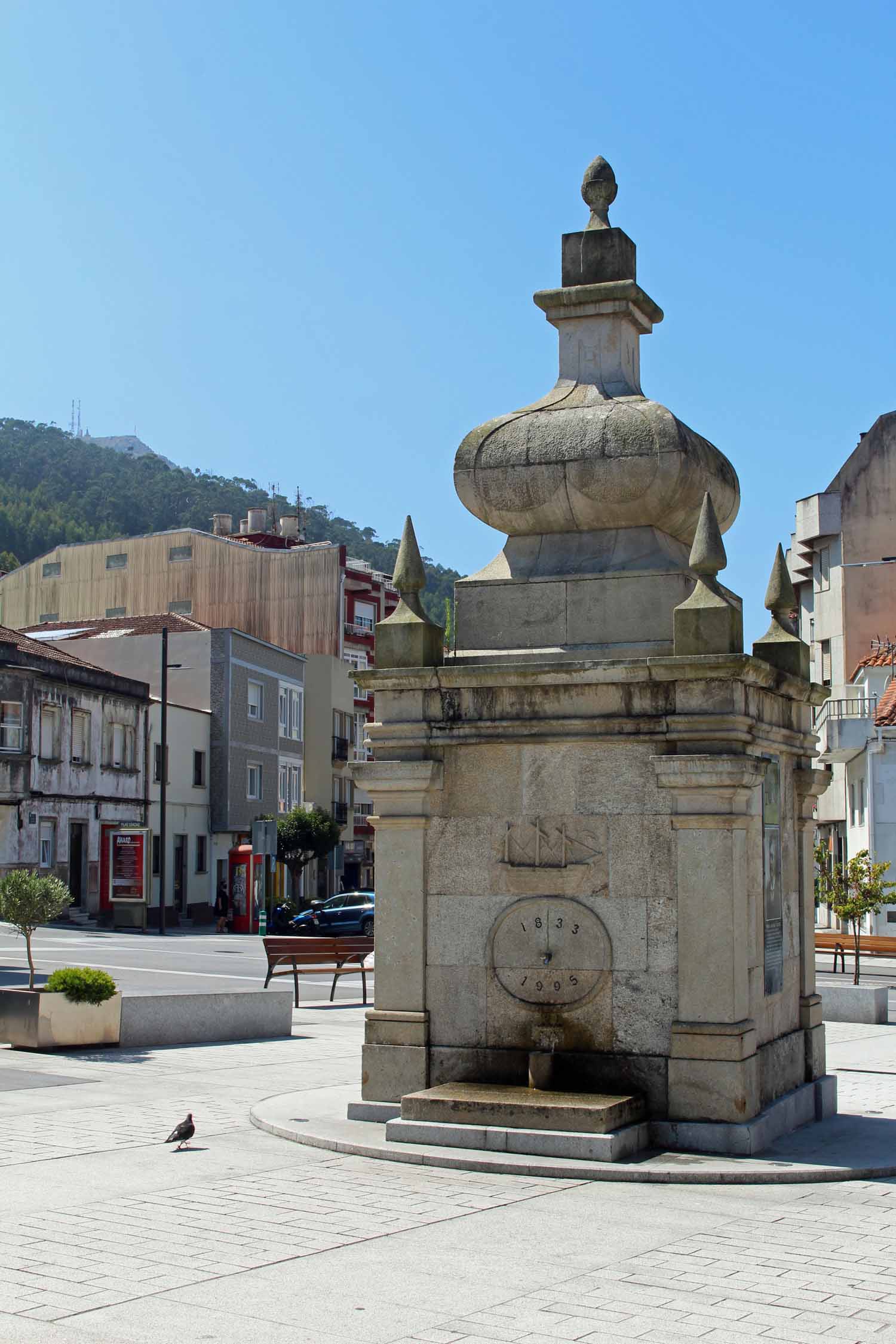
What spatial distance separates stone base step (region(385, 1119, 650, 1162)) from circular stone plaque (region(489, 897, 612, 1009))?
3.28 ft

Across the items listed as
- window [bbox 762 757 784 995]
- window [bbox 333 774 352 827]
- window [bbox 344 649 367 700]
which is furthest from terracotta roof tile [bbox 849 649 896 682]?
window [bbox 762 757 784 995]

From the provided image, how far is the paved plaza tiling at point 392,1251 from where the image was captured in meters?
6.12

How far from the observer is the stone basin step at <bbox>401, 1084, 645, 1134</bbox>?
9.18m

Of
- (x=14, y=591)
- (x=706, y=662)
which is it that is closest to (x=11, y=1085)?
(x=706, y=662)

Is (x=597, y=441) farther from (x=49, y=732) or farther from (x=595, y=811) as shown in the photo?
(x=49, y=732)

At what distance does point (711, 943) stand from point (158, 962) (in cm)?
2024

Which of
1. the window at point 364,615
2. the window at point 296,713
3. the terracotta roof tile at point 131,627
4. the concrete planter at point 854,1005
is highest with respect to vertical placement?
the window at point 364,615

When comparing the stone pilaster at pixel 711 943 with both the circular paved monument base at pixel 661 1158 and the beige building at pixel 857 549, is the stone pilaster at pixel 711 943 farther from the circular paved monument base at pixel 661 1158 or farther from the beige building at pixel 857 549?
the beige building at pixel 857 549

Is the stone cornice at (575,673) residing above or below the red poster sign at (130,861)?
above

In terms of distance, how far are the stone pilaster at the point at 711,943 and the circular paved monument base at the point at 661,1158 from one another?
38 centimetres

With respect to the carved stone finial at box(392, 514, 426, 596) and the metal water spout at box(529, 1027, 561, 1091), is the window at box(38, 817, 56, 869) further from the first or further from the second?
the metal water spout at box(529, 1027, 561, 1091)

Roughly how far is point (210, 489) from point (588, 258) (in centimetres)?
12655

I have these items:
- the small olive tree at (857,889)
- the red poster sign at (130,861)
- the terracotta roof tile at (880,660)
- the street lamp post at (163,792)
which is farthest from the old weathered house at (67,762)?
the small olive tree at (857,889)

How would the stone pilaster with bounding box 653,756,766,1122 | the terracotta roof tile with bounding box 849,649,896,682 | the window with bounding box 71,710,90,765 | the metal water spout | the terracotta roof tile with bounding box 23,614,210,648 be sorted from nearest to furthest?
the stone pilaster with bounding box 653,756,766,1122 < the metal water spout < the terracotta roof tile with bounding box 849,649,896,682 < the window with bounding box 71,710,90,765 < the terracotta roof tile with bounding box 23,614,210,648
